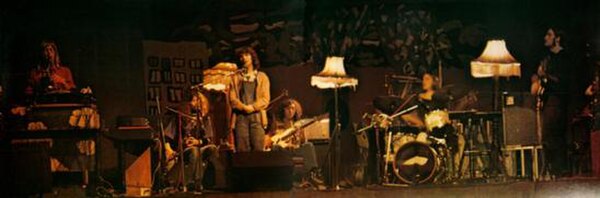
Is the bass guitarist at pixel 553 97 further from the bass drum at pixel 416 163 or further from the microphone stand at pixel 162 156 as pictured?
the microphone stand at pixel 162 156

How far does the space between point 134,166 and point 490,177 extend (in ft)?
16.6

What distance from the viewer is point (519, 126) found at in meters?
15.0

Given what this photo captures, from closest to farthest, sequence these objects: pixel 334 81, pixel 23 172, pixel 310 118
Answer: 1. pixel 23 172
2. pixel 334 81
3. pixel 310 118

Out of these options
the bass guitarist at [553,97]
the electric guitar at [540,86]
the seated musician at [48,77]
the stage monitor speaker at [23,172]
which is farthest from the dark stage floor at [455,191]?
the seated musician at [48,77]

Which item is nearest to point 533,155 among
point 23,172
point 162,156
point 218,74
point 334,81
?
point 334,81

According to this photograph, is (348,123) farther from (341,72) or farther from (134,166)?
(134,166)

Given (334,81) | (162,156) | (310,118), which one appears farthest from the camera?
(310,118)

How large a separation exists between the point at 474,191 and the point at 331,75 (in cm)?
261

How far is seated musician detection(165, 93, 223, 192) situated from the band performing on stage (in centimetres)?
2

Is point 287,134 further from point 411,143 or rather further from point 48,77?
point 48,77

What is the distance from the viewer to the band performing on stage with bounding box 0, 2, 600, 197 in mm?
13914

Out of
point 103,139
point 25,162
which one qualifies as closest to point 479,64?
point 103,139

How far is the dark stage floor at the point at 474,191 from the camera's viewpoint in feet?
45.3

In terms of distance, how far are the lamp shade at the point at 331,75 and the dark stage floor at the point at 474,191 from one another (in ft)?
5.16
